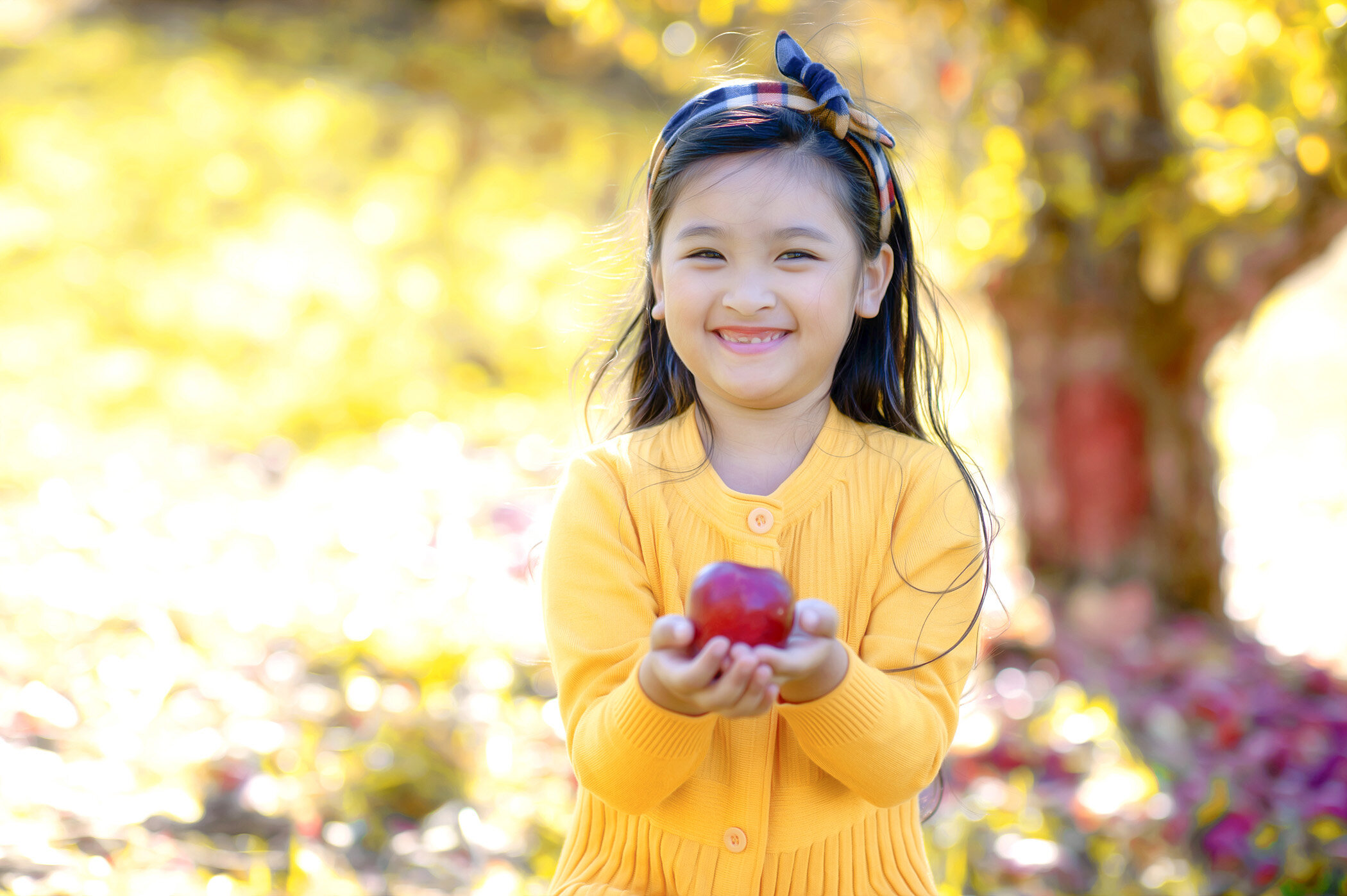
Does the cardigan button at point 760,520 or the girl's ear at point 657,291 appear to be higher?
the girl's ear at point 657,291

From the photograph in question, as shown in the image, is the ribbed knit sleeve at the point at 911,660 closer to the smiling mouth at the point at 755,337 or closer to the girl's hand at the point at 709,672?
the girl's hand at the point at 709,672

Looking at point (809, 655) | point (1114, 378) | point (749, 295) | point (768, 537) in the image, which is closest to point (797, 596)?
point (768, 537)

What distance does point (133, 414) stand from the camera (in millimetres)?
5820

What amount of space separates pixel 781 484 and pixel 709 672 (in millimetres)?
363

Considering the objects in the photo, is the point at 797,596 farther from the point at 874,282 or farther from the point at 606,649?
the point at 874,282

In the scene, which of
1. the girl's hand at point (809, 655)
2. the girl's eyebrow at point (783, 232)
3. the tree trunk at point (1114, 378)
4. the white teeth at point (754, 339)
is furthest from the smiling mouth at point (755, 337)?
the tree trunk at point (1114, 378)

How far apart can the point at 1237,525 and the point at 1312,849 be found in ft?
8.55

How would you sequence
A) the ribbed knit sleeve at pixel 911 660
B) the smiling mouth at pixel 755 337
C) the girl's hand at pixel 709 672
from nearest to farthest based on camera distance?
the girl's hand at pixel 709 672, the ribbed knit sleeve at pixel 911 660, the smiling mouth at pixel 755 337

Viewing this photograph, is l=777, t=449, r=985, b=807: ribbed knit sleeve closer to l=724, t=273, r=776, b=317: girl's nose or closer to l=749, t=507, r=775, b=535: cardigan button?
l=749, t=507, r=775, b=535: cardigan button

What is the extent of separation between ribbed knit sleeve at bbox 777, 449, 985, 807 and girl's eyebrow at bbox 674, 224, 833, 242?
333mm

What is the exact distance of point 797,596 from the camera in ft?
4.83

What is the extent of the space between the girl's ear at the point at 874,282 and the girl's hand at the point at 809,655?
446mm

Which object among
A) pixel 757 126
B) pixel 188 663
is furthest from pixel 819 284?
pixel 188 663

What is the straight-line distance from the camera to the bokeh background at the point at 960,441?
8.48 ft
